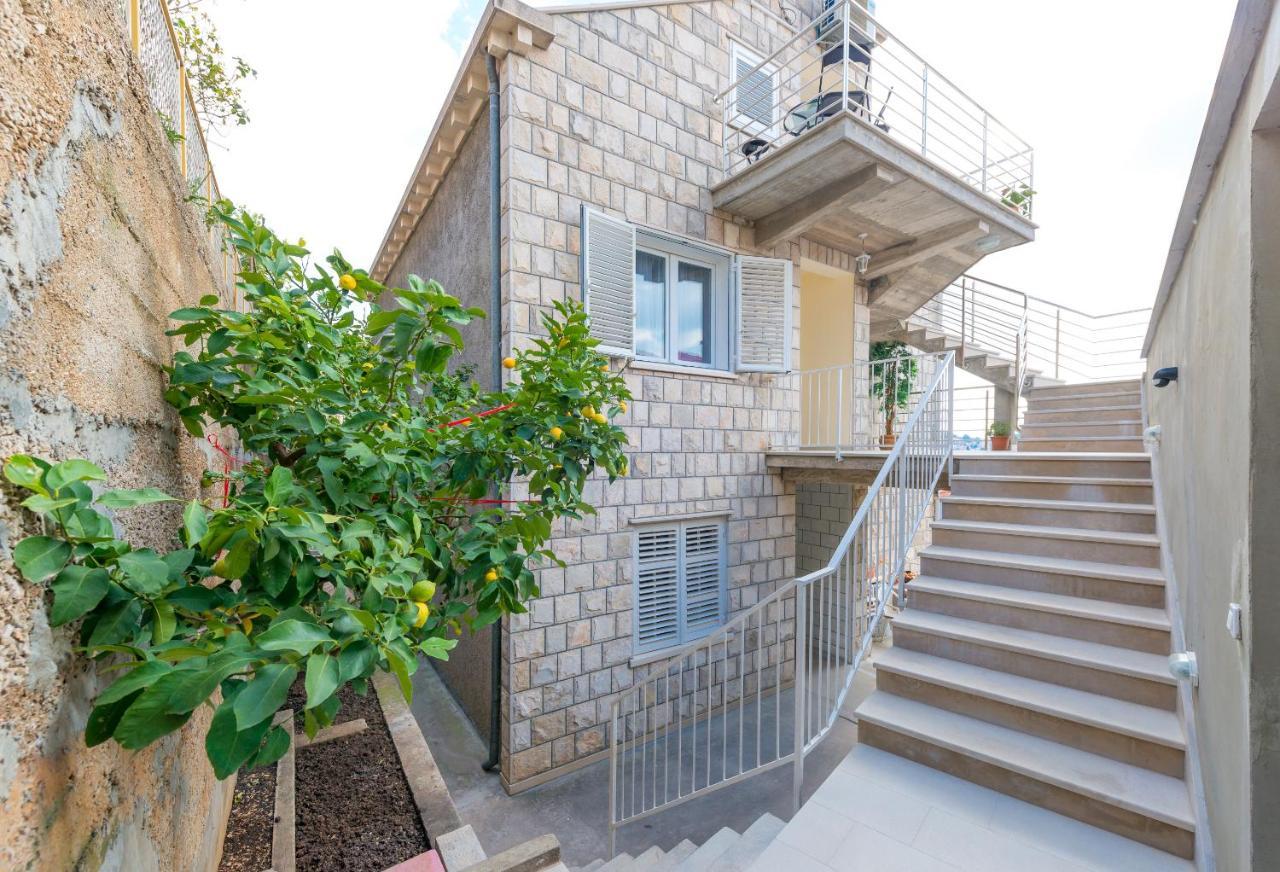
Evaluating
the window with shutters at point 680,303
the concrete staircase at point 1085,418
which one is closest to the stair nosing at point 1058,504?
the concrete staircase at point 1085,418

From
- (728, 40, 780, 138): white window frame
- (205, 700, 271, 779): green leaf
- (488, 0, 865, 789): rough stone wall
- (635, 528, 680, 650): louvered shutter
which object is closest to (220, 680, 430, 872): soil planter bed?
(488, 0, 865, 789): rough stone wall

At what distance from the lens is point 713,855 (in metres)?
2.57

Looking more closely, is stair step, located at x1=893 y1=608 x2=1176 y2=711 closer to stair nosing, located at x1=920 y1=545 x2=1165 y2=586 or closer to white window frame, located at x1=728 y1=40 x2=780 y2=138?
stair nosing, located at x1=920 y1=545 x2=1165 y2=586

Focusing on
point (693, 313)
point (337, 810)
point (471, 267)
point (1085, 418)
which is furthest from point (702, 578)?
point (1085, 418)

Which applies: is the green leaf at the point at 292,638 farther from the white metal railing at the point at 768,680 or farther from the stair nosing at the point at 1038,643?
the stair nosing at the point at 1038,643

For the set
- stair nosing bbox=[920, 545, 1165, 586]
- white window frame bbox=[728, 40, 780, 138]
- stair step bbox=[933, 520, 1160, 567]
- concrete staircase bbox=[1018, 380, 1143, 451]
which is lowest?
stair nosing bbox=[920, 545, 1165, 586]

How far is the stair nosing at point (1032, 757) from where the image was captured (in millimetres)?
1994

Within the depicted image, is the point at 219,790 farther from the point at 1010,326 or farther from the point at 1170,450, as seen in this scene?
the point at 1010,326

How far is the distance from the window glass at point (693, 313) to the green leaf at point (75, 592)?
14.2 feet

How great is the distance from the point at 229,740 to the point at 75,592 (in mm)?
262

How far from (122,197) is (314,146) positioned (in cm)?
643

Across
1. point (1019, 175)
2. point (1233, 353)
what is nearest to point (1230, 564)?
point (1233, 353)

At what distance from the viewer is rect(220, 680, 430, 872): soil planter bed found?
1.98m

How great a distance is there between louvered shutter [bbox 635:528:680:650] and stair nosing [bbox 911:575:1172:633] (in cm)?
196
